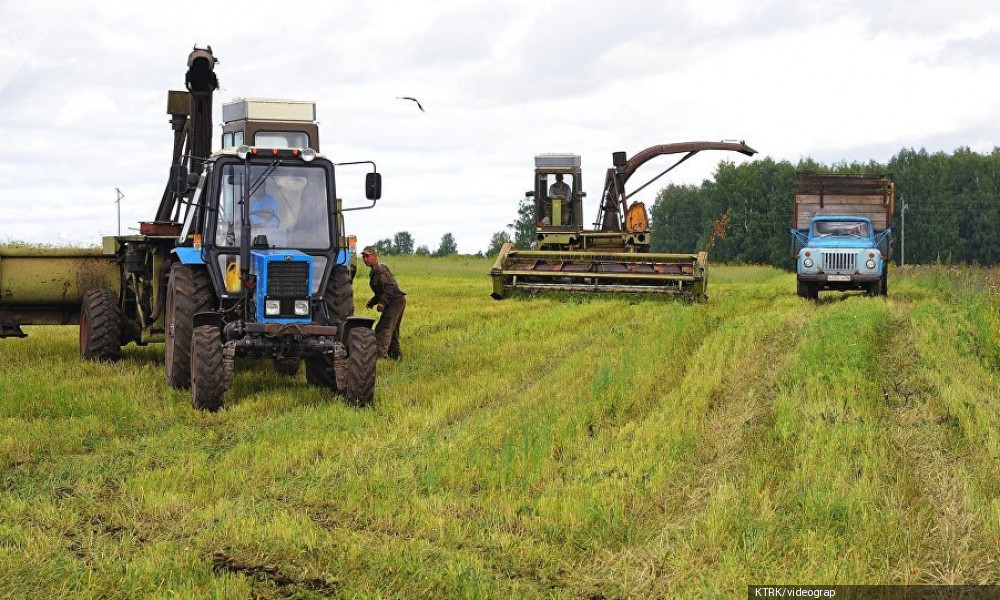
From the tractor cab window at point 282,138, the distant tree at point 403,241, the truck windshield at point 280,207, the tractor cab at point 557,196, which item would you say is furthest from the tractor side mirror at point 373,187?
the distant tree at point 403,241

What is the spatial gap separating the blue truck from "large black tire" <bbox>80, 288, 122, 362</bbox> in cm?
1324

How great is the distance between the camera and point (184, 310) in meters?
11.0

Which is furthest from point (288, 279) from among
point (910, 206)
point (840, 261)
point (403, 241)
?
point (403, 241)

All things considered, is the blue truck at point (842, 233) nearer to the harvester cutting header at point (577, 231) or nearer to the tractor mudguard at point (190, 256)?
the harvester cutting header at point (577, 231)

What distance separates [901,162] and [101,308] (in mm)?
92079

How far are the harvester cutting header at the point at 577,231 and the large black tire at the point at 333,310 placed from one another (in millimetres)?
11159

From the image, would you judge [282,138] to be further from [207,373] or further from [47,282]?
[207,373]


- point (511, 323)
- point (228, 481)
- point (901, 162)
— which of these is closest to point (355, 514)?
point (228, 481)

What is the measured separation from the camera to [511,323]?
695 inches

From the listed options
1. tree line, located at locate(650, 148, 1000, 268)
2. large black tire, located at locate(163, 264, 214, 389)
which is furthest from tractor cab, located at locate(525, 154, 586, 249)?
tree line, located at locate(650, 148, 1000, 268)

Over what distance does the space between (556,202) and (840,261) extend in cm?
882

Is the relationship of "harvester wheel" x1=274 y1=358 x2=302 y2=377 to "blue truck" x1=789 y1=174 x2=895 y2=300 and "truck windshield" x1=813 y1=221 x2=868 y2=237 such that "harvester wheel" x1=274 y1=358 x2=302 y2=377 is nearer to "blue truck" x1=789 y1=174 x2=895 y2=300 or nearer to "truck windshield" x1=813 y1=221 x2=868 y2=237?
"blue truck" x1=789 y1=174 x2=895 y2=300

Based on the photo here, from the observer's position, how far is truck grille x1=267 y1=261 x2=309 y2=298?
417 inches

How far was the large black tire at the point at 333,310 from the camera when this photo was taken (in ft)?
36.8
